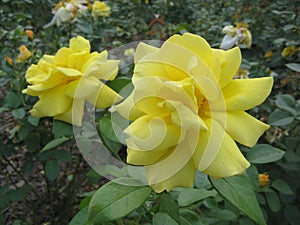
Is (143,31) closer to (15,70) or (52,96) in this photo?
(15,70)

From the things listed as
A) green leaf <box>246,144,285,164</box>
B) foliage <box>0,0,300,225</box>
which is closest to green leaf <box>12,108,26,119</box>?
foliage <box>0,0,300,225</box>

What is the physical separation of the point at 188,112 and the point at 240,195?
231mm

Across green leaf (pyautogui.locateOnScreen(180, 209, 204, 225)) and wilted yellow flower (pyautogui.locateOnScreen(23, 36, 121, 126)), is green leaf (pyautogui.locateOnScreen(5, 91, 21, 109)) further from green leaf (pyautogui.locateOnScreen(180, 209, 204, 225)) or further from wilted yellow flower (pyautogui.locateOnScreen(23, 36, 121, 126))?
green leaf (pyautogui.locateOnScreen(180, 209, 204, 225))

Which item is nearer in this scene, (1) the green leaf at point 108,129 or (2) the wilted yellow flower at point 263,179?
(1) the green leaf at point 108,129

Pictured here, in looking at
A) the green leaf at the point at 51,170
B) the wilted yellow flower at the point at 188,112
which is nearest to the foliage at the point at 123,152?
the green leaf at the point at 51,170

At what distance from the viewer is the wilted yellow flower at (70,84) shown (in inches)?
32.2

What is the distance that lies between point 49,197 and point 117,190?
119 centimetres

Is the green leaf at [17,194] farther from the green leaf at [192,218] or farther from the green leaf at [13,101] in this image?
the green leaf at [192,218]

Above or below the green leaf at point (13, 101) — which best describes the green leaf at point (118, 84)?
above

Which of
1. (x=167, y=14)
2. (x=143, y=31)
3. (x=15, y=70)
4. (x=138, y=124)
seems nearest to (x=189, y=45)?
(x=138, y=124)

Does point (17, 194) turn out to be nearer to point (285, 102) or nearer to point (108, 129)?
point (108, 129)

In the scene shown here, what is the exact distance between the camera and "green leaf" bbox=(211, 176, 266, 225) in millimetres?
689

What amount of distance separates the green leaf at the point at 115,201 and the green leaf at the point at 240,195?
143 millimetres

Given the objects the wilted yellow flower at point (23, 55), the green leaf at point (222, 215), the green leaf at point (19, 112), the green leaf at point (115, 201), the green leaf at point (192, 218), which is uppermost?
the green leaf at point (115, 201)
